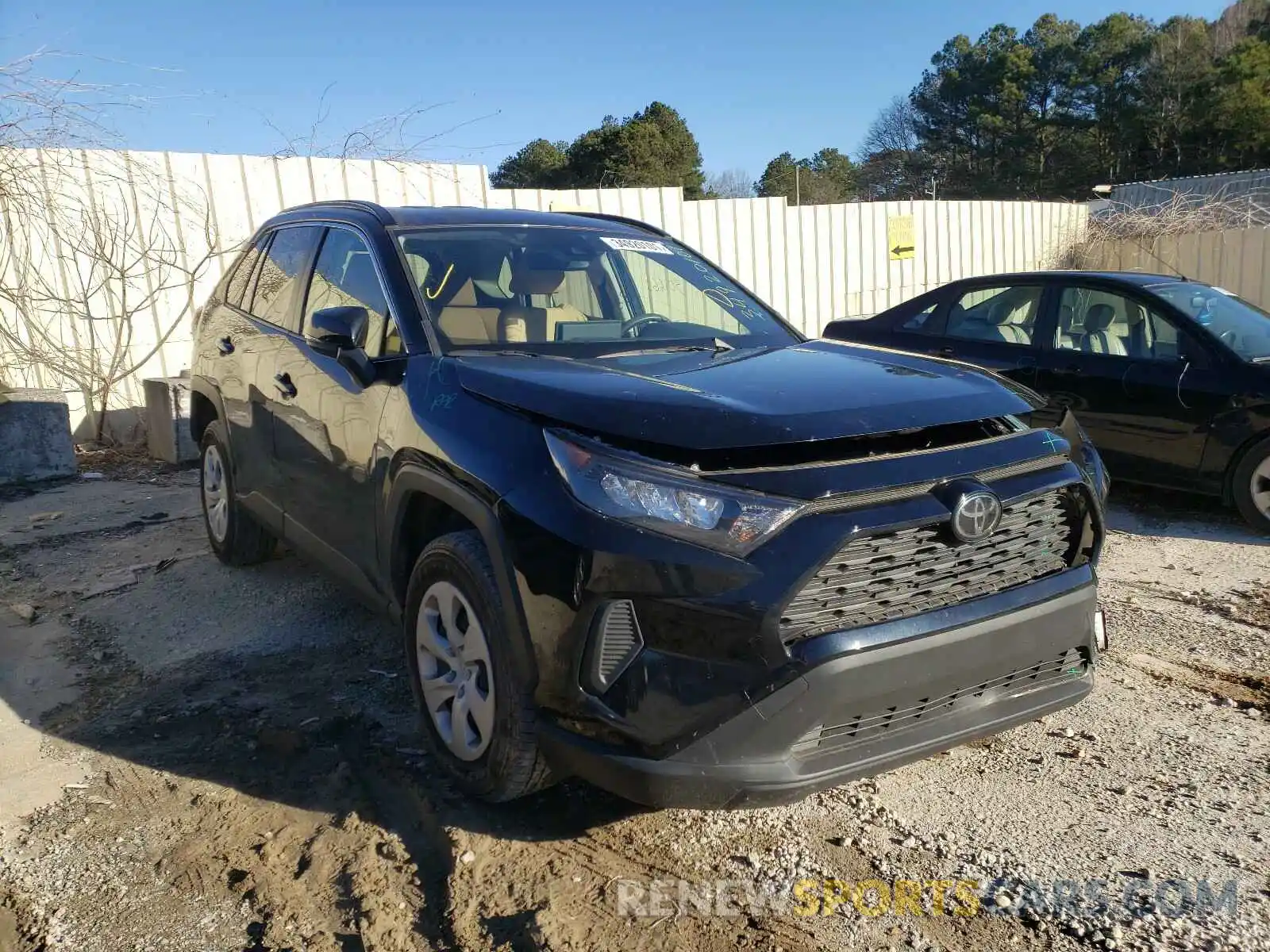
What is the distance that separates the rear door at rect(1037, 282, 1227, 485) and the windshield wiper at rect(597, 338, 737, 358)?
3.39 meters

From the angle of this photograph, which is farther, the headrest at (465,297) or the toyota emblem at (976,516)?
the headrest at (465,297)

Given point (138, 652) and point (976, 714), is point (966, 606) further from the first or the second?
point (138, 652)

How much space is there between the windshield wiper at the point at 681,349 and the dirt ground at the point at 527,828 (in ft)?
4.79

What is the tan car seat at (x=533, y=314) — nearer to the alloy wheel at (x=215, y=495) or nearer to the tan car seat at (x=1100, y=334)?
the alloy wheel at (x=215, y=495)

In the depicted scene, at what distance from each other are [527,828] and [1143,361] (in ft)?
17.0

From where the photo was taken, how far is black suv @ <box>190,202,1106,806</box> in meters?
2.43

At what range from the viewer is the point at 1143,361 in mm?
6445

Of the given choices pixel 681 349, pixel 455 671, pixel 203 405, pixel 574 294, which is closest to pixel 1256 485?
pixel 681 349

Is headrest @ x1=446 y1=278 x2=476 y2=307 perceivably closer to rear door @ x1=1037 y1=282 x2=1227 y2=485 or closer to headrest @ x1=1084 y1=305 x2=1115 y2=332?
rear door @ x1=1037 y1=282 x2=1227 y2=485

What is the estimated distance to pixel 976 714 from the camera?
2.72 meters

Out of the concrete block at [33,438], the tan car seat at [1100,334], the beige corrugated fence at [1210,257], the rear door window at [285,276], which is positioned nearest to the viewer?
the rear door window at [285,276]

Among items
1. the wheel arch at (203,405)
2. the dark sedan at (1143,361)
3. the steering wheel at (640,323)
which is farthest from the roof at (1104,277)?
the wheel arch at (203,405)

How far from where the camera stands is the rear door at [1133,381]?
244 inches

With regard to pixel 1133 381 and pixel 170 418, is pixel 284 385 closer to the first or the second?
pixel 170 418
